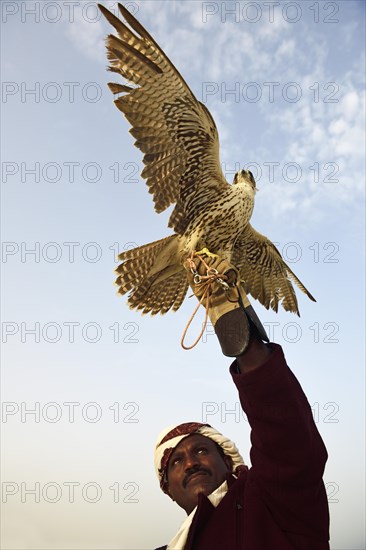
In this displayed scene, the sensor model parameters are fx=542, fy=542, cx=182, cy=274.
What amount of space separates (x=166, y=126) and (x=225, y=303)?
2386 millimetres

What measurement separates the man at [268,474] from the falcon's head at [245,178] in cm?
230

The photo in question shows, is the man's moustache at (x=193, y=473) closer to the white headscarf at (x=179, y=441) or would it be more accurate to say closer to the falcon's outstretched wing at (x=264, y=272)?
the white headscarf at (x=179, y=441)

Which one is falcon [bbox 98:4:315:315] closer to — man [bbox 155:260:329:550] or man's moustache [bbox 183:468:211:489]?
man's moustache [bbox 183:468:211:489]

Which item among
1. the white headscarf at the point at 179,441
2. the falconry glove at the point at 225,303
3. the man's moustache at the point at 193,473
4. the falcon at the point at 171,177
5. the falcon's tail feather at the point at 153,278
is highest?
the falcon at the point at 171,177

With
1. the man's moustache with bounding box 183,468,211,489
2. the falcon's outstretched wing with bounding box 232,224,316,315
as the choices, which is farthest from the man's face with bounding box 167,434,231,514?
the falcon's outstretched wing with bounding box 232,224,316,315

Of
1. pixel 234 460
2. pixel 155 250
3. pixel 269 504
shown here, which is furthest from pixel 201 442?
pixel 155 250

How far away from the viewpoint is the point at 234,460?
7.84 ft

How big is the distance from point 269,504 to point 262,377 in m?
0.46

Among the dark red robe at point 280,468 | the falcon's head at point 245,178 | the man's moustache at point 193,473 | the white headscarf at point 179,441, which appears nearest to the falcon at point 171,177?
the falcon's head at point 245,178

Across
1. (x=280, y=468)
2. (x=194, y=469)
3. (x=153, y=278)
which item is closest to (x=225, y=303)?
(x=280, y=468)

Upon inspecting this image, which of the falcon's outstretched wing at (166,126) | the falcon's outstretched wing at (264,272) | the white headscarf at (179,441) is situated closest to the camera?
the white headscarf at (179,441)

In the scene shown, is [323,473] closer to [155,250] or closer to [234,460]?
[234,460]

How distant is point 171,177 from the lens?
13.1ft

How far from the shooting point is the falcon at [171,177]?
144 inches
